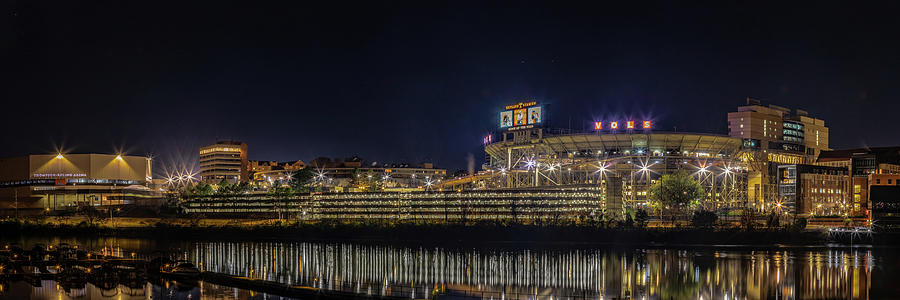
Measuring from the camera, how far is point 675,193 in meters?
129

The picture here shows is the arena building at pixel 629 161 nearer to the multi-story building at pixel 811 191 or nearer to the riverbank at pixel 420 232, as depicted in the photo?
the multi-story building at pixel 811 191

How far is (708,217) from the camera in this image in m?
109

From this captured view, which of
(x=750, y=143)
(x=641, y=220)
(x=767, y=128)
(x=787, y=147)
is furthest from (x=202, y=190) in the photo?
(x=787, y=147)

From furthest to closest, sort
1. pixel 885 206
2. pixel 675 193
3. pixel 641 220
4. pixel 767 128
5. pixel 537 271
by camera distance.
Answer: pixel 767 128, pixel 675 193, pixel 885 206, pixel 641 220, pixel 537 271

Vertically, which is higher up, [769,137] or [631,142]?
[769,137]

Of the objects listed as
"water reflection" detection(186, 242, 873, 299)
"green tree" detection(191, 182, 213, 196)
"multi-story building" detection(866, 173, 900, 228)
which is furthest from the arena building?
"green tree" detection(191, 182, 213, 196)

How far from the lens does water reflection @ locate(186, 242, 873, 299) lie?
2399 inches

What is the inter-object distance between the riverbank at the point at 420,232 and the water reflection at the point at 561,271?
8.23 metres

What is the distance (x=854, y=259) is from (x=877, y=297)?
30956 mm

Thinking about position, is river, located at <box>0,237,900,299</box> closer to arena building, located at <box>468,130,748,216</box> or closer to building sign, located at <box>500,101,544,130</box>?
arena building, located at <box>468,130,748,216</box>

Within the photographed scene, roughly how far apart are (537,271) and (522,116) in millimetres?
75281

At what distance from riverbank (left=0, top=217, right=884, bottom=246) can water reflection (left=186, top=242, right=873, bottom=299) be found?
8.23m

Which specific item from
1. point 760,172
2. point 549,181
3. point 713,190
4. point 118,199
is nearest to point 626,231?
point 549,181

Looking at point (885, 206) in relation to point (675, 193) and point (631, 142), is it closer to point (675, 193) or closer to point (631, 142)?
point (675, 193)
